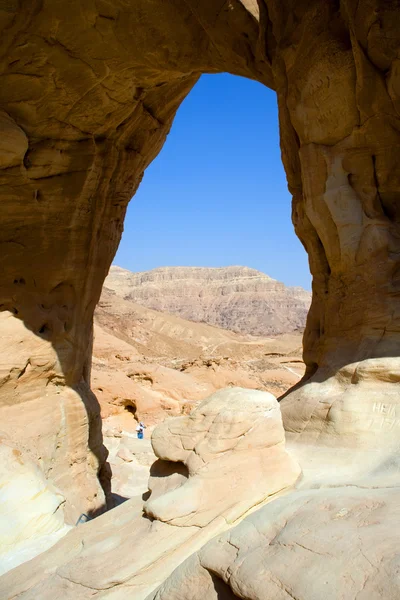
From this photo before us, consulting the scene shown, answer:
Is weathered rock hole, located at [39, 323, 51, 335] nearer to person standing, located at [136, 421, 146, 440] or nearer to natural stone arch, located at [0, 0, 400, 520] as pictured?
natural stone arch, located at [0, 0, 400, 520]

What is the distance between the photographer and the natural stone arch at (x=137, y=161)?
501 cm

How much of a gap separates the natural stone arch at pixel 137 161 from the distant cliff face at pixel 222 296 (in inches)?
2438

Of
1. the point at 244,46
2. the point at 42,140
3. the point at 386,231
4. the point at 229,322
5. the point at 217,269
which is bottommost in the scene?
the point at 229,322

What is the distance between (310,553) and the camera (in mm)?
2512

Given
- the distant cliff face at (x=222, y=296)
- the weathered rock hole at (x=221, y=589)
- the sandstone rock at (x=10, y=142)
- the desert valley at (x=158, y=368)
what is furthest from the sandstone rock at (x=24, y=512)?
the distant cliff face at (x=222, y=296)

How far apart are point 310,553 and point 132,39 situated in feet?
21.5

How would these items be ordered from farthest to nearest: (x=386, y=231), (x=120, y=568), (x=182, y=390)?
(x=182, y=390)
(x=386, y=231)
(x=120, y=568)

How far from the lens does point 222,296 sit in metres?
84.3

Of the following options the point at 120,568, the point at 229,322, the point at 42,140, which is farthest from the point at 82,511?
the point at 229,322

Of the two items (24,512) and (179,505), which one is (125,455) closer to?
(24,512)

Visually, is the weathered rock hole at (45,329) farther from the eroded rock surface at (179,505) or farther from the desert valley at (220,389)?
the eroded rock surface at (179,505)

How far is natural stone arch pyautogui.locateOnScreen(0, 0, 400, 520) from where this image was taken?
5.01 metres

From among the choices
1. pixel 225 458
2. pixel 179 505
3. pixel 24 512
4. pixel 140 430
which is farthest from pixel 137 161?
pixel 140 430

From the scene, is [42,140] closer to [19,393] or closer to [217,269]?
[19,393]
